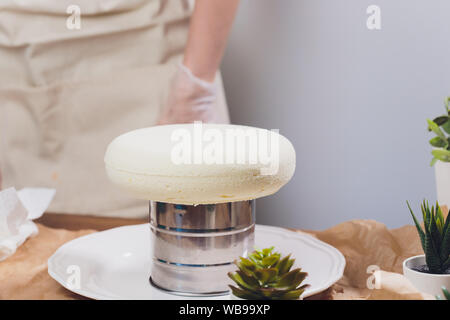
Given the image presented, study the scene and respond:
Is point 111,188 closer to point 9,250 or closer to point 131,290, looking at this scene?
point 9,250

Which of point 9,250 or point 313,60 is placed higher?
point 313,60

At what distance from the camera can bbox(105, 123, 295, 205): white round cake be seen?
56 cm

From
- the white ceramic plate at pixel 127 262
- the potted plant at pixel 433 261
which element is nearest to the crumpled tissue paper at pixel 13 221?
the white ceramic plate at pixel 127 262

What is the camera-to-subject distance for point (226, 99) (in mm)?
1372

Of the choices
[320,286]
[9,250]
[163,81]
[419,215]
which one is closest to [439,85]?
[419,215]

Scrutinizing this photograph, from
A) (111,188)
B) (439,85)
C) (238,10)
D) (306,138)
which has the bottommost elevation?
(111,188)

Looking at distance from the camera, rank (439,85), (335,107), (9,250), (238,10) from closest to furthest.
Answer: (9,250) < (439,85) < (335,107) < (238,10)

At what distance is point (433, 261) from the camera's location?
0.60m

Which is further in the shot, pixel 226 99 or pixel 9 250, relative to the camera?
pixel 226 99

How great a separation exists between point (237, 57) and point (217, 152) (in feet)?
2.61

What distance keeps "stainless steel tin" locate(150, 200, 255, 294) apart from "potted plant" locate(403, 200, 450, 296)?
195 mm

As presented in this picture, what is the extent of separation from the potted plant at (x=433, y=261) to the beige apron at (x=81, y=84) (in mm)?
708

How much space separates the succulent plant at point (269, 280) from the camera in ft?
1.63

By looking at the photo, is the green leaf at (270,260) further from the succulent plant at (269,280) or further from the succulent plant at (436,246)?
the succulent plant at (436,246)
